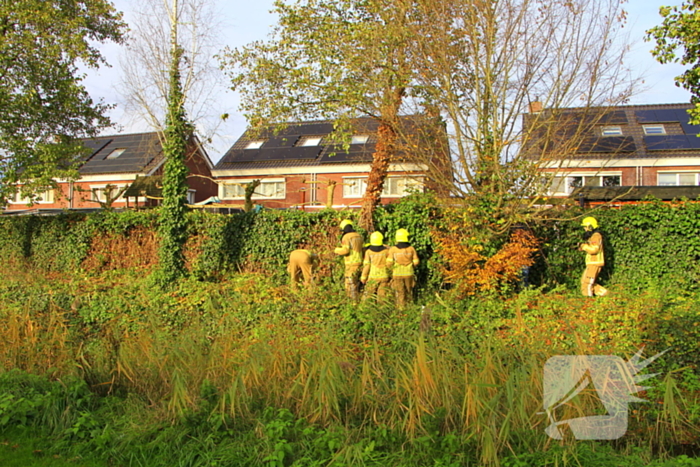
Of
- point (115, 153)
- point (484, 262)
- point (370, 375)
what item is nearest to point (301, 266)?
point (484, 262)

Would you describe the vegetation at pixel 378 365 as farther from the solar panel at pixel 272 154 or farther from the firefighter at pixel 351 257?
the solar panel at pixel 272 154

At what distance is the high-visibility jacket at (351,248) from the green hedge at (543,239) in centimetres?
118

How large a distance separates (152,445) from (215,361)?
1.50 m

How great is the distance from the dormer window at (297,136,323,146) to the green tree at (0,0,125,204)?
1439cm

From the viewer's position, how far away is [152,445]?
15.6 ft

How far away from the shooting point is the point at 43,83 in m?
15.1

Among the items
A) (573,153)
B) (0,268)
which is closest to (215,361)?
(573,153)

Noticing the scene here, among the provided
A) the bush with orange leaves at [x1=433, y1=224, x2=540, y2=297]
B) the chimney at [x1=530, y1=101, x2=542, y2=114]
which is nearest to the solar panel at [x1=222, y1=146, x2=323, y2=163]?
the bush with orange leaves at [x1=433, y1=224, x2=540, y2=297]

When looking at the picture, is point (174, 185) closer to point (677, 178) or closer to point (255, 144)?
point (255, 144)

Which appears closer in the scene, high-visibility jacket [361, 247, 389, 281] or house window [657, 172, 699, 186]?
high-visibility jacket [361, 247, 389, 281]

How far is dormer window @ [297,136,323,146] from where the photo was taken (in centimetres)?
2978

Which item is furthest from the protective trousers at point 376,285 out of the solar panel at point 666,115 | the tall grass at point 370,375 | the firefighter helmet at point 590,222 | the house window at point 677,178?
the solar panel at point 666,115

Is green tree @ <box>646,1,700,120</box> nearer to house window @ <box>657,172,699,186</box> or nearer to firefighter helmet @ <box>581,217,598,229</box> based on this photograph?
firefighter helmet @ <box>581,217,598,229</box>

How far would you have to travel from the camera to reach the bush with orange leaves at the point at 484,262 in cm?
1040
